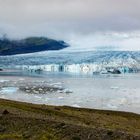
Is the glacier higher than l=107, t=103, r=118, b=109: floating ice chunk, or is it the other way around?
the glacier

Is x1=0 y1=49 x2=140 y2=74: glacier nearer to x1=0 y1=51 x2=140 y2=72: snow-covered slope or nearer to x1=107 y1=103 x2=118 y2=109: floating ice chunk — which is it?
x1=0 y1=51 x2=140 y2=72: snow-covered slope

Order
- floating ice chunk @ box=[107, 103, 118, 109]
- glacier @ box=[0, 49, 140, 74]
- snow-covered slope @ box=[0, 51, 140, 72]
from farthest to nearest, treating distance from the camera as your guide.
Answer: glacier @ box=[0, 49, 140, 74] < snow-covered slope @ box=[0, 51, 140, 72] < floating ice chunk @ box=[107, 103, 118, 109]

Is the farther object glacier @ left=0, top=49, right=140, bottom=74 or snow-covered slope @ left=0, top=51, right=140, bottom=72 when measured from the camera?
glacier @ left=0, top=49, right=140, bottom=74

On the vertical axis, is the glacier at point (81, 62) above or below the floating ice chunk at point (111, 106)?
above

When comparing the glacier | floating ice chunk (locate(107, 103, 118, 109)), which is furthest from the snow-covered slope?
floating ice chunk (locate(107, 103, 118, 109))

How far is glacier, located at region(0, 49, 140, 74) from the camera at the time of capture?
13475cm

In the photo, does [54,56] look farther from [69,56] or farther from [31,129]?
[31,129]

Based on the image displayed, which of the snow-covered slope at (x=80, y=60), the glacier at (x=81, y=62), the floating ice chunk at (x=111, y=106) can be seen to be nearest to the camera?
the floating ice chunk at (x=111, y=106)

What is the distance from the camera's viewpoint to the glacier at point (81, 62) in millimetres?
134750

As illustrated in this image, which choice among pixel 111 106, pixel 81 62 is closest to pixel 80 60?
pixel 81 62

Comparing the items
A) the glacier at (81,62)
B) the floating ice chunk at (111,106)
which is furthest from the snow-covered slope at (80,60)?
the floating ice chunk at (111,106)

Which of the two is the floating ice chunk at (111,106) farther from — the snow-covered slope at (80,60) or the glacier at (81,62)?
the glacier at (81,62)

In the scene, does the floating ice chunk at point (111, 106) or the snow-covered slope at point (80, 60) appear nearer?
the floating ice chunk at point (111, 106)

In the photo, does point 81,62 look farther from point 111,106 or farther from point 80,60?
point 111,106
